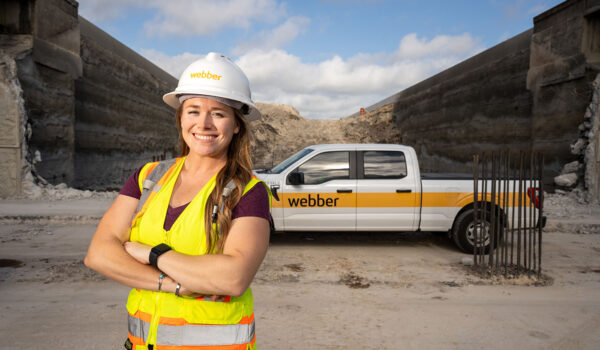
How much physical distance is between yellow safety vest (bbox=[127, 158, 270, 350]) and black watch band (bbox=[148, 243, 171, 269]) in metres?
0.04

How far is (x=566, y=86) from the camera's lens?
474 inches

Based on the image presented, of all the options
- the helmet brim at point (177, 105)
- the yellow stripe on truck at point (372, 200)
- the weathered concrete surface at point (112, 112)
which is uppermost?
the weathered concrete surface at point (112, 112)

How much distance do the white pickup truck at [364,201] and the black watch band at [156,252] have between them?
16.8 feet

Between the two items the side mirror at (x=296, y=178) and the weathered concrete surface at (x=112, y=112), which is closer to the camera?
the side mirror at (x=296, y=178)

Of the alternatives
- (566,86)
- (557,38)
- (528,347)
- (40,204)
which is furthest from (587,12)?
(40,204)

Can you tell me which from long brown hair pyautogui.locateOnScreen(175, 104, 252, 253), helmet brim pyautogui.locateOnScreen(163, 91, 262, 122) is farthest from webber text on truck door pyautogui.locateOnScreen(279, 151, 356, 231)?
long brown hair pyautogui.locateOnScreen(175, 104, 252, 253)

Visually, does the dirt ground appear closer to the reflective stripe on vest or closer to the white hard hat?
the reflective stripe on vest

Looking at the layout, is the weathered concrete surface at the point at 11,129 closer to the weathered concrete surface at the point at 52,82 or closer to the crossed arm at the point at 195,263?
the weathered concrete surface at the point at 52,82

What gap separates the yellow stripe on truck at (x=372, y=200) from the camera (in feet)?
21.8

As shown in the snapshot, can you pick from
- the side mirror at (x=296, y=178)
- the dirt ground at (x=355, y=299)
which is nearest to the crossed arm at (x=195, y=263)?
the dirt ground at (x=355, y=299)

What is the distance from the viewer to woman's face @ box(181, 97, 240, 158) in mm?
1608

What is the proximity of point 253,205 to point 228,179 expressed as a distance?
0.15 m

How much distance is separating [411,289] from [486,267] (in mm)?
1564

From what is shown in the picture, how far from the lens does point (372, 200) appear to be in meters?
6.73
